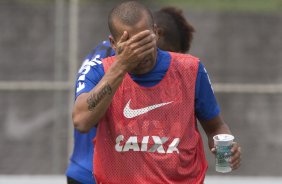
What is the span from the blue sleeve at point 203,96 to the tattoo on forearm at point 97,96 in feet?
1.81

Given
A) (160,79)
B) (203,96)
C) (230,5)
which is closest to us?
(160,79)

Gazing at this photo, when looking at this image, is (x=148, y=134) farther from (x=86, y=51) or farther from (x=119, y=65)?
(x=86, y=51)

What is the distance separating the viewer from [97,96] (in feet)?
14.5

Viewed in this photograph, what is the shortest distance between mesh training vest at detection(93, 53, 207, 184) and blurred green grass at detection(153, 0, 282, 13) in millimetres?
5401

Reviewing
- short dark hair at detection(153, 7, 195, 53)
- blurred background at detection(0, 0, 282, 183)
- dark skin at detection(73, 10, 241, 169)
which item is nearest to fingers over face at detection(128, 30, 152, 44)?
dark skin at detection(73, 10, 241, 169)

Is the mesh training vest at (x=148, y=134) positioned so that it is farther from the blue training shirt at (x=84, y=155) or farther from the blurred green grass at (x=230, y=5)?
the blurred green grass at (x=230, y=5)

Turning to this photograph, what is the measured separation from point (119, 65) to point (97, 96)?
0.18 metres

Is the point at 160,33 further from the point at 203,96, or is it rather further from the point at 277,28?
the point at 277,28

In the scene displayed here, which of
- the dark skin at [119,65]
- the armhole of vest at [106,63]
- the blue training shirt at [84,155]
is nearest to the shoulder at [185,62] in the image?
the dark skin at [119,65]

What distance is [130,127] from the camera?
461 cm

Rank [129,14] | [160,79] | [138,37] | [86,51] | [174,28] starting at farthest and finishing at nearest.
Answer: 1. [86,51]
2. [174,28]
3. [160,79]
4. [129,14]
5. [138,37]

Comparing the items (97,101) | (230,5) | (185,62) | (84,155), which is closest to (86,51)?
(230,5)

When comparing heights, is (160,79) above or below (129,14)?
below

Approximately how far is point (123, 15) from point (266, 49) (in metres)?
5.54
